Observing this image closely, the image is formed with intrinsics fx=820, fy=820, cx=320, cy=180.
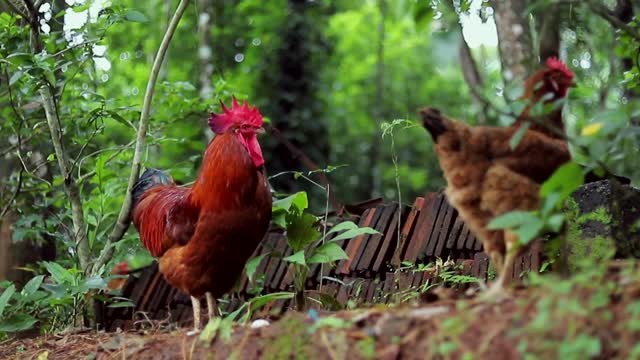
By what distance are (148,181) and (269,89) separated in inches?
338

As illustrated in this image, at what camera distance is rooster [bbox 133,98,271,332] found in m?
4.88

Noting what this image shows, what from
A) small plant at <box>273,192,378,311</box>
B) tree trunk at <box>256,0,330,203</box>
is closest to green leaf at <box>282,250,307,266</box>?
small plant at <box>273,192,378,311</box>

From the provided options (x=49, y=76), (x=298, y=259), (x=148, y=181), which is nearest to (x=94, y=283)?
(x=148, y=181)

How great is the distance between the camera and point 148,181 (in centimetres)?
605

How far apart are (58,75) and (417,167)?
2046cm

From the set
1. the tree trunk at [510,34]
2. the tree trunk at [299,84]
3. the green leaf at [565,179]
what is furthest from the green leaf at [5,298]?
the tree trunk at [299,84]

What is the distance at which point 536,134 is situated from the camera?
3.26 meters

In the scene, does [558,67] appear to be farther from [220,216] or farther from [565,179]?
[220,216]

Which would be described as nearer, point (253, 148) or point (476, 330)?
point (476, 330)

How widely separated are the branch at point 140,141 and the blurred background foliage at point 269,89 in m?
0.10

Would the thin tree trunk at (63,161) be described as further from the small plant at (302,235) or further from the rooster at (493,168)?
the rooster at (493,168)

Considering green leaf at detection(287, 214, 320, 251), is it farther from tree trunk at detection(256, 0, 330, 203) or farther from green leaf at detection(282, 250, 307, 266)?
tree trunk at detection(256, 0, 330, 203)

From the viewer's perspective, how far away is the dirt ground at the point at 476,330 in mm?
2357

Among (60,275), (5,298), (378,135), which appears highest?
(378,135)
